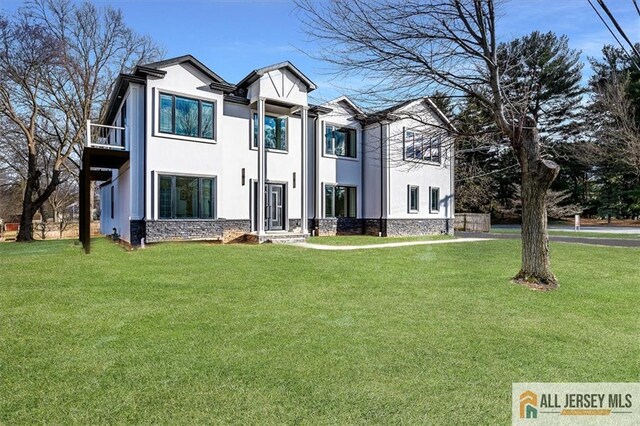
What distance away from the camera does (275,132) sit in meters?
16.3

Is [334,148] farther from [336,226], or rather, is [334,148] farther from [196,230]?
[196,230]

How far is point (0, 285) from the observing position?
21.7 feet

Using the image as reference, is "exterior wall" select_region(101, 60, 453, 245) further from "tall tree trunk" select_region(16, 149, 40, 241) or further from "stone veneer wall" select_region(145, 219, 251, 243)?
"tall tree trunk" select_region(16, 149, 40, 241)

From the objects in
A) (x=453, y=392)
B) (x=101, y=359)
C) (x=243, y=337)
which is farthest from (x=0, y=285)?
(x=453, y=392)

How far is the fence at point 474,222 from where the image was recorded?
2572 cm

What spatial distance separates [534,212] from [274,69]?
10944 mm

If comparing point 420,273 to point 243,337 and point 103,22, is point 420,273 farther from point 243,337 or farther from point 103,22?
point 103,22

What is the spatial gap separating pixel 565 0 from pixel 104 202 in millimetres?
22003

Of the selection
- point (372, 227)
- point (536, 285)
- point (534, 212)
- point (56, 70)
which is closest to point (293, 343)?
point (536, 285)

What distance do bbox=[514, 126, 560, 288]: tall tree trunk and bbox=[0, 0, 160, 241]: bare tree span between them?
2119 centimetres

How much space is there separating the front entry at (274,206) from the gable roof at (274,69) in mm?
4123

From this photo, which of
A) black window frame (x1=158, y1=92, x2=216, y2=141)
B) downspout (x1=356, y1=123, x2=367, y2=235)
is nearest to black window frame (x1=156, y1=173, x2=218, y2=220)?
black window frame (x1=158, y1=92, x2=216, y2=141)

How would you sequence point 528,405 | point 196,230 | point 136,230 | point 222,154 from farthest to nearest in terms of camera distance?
point 222,154 → point 196,230 → point 136,230 → point 528,405

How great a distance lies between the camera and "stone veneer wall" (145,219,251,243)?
13156mm
